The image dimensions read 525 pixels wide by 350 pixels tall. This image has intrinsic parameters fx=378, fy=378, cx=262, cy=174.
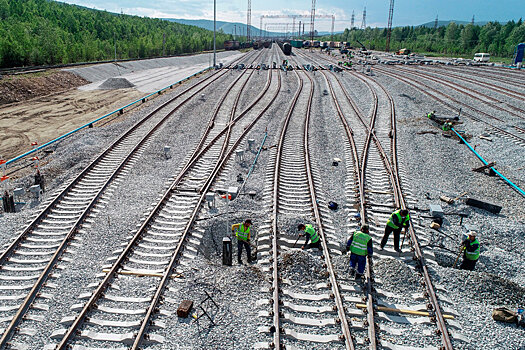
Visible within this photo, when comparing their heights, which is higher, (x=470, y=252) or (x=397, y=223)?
(x=397, y=223)

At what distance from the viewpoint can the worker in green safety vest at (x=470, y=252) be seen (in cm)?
803

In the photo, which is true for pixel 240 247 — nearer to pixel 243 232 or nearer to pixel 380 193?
pixel 243 232

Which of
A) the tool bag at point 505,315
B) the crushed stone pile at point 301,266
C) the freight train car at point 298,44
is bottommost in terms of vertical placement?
the tool bag at point 505,315

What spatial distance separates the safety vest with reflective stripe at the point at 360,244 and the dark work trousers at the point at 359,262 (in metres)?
0.11

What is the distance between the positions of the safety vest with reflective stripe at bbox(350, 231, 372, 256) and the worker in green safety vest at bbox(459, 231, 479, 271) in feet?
7.64

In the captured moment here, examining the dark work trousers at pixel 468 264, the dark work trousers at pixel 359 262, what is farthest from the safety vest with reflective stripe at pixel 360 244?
the dark work trousers at pixel 468 264

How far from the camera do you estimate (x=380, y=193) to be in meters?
11.6

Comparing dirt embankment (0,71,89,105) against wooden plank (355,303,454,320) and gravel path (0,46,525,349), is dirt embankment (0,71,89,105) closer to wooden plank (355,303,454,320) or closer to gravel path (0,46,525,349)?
gravel path (0,46,525,349)

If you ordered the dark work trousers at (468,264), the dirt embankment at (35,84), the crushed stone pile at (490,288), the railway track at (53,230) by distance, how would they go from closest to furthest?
the railway track at (53,230), the crushed stone pile at (490,288), the dark work trousers at (468,264), the dirt embankment at (35,84)

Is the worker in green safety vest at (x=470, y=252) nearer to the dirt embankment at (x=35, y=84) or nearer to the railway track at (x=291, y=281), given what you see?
the railway track at (x=291, y=281)

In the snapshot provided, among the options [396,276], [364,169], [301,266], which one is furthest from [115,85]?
[396,276]

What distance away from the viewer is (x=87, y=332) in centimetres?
616

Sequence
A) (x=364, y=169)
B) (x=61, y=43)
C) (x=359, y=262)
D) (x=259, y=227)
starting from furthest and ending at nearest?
(x=61, y=43) → (x=364, y=169) → (x=259, y=227) → (x=359, y=262)

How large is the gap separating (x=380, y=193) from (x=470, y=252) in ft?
12.4
